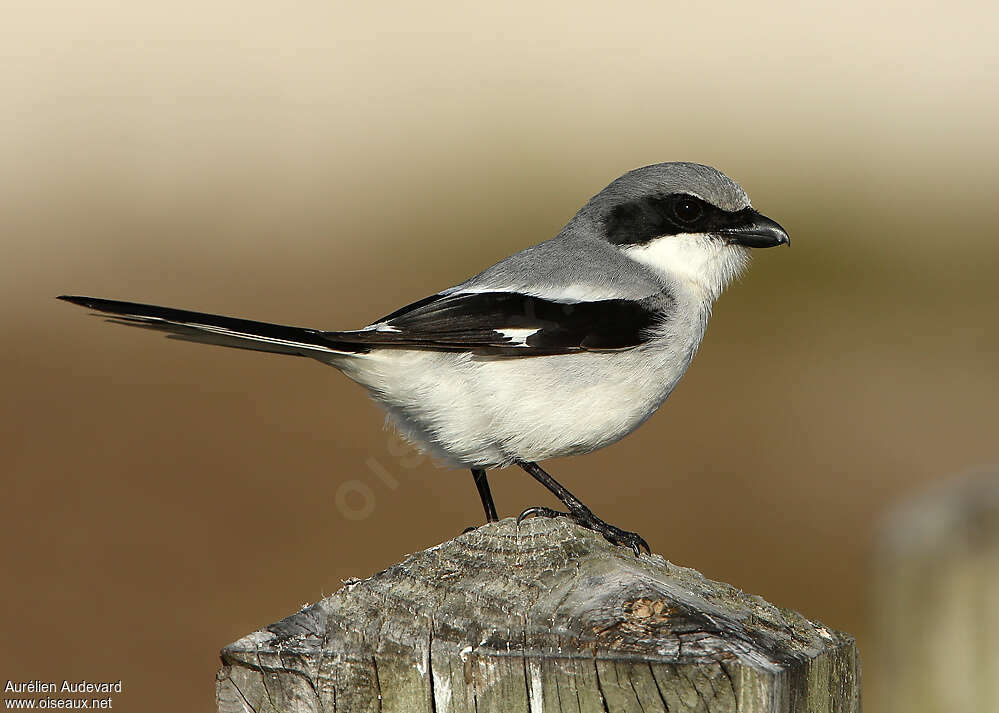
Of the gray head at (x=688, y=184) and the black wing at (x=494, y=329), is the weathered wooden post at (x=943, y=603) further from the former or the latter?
the gray head at (x=688, y=184)

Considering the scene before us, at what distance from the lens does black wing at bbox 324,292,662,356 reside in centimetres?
355

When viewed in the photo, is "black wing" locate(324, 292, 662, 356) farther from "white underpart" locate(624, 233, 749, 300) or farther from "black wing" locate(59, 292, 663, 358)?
"white underpart" locate(624, 233, 749, 300)

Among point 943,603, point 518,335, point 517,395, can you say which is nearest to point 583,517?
point 517,395

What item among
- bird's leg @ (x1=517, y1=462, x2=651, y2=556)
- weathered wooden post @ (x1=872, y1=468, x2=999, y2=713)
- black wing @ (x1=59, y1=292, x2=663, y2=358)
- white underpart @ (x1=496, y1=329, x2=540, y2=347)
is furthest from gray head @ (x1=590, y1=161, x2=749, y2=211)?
weathered wooden post @ (x1=872, y1=468, x2=999, y2=713)

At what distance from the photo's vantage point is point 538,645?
1.76 meters

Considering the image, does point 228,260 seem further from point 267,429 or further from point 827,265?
point 827,265

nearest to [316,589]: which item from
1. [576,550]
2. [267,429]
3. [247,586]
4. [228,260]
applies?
[247,586]

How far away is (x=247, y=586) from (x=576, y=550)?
4.30 m

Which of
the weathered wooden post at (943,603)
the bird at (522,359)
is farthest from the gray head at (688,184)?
the weathered wooden post at (943,603)

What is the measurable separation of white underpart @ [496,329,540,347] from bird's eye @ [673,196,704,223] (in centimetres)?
93

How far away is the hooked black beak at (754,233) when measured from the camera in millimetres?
4113

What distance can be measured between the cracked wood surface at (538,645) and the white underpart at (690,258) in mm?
2255

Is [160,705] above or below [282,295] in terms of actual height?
below

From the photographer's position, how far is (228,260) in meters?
11.7
